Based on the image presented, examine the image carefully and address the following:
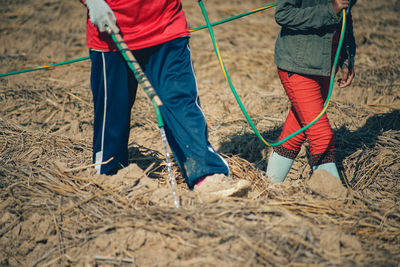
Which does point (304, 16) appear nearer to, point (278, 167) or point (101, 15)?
point (278, 167)

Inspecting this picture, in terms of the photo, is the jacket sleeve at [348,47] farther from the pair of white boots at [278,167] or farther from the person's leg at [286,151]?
the pair of white boots at [278,167]

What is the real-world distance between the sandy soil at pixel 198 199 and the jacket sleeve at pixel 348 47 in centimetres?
82

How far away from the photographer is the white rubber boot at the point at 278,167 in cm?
259

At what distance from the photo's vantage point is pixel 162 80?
222 cm

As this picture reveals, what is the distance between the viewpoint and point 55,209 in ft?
6.93

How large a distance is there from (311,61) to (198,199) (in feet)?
3.54

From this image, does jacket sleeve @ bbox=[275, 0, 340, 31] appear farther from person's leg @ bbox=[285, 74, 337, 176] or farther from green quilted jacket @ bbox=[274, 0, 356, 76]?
person's leg @ bbox=[285, 74, 337, 176]

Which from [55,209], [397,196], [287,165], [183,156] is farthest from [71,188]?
[397,196]

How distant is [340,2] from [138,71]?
122 centimetres

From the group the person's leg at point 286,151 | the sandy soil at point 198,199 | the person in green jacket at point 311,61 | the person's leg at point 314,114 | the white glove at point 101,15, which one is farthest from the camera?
the person's leg at point 286,151

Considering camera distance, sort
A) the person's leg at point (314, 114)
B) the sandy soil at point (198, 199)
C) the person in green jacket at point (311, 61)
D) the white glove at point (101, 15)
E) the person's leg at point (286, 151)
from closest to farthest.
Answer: the sandy soil at point (198, 199), the white glove at point (101, 15), the person in green jacket at point (311, 61), the person's leg at point (314, 114), the person's leg at point (286, 151)

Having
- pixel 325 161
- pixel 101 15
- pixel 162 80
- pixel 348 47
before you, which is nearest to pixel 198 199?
pixel 162 80

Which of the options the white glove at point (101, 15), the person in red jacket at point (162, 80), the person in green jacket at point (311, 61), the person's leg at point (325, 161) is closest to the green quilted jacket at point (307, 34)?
the person in green jacket at point (311, 61)

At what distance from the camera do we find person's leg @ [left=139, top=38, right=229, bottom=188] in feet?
7.20
